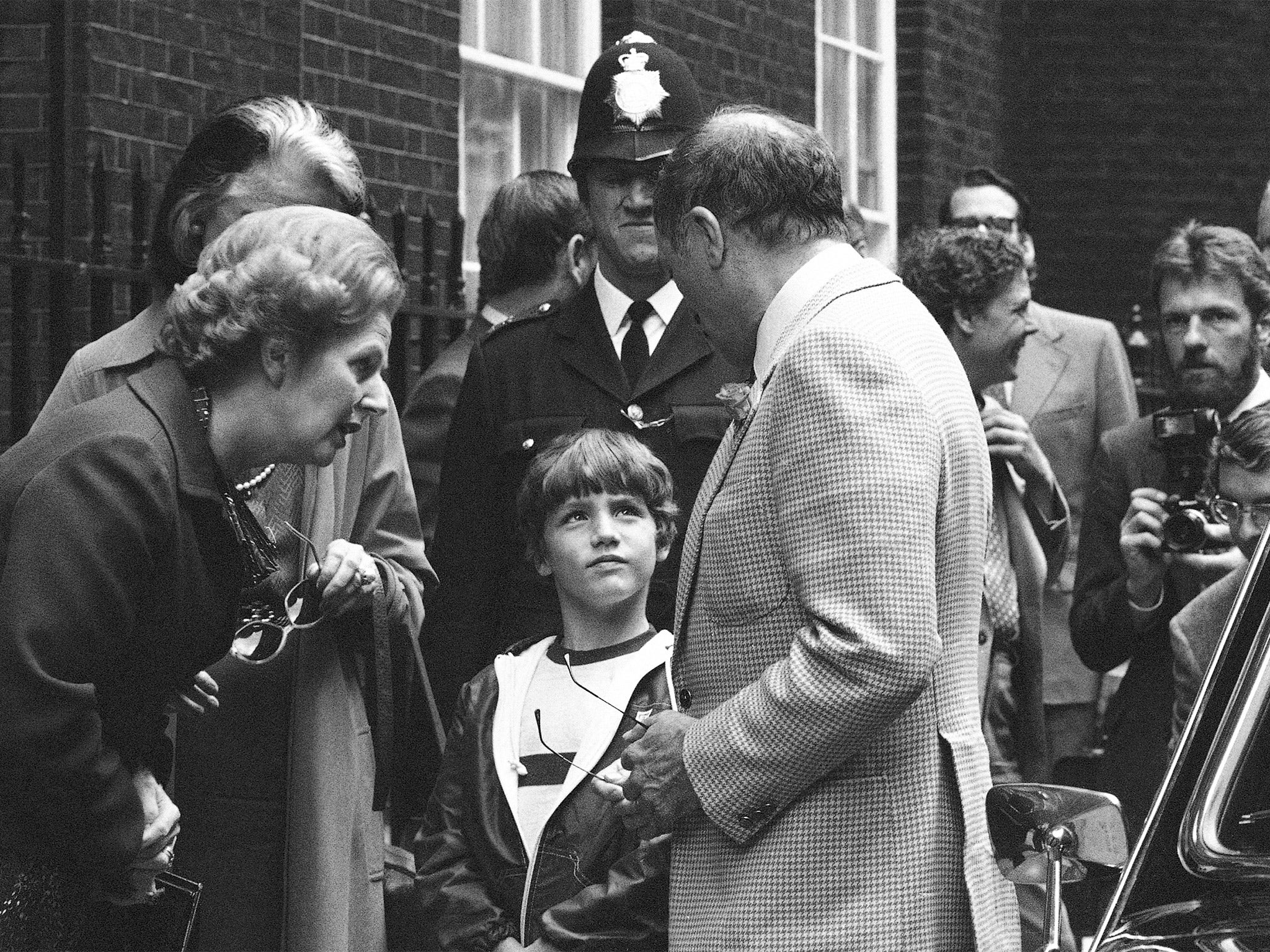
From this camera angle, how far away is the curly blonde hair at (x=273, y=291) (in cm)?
308

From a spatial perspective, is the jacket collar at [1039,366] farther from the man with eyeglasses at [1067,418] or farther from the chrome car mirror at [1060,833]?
the chrome car mirror at [1060,833]

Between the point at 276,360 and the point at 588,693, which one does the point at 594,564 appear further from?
the point at 276,360

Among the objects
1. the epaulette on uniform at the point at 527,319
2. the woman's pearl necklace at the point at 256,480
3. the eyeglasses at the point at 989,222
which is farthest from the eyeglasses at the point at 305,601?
the eyeglasses at the point at 989,222

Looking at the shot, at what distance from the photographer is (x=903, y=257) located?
6020 mm

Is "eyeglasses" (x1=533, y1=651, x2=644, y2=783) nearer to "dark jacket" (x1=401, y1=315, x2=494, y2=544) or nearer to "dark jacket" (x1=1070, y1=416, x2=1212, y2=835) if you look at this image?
"dark jacket" (x1=401, y1=315, x2=494, y2=544)

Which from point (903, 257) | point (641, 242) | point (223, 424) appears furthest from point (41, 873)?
point (903, 257)

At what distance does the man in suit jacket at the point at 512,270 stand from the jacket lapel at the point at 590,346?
1049 millimetres

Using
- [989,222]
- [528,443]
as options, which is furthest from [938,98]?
[528,443]

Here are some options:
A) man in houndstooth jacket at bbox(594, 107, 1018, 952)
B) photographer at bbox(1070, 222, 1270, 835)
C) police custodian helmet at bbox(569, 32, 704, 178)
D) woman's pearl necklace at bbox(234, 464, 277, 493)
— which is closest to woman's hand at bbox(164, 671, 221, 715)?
woman's pearl necklace at bbox(234, 464, 277, 493)

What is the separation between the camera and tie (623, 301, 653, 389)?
4.66m

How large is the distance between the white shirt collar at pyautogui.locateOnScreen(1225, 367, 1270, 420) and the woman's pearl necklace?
2.85 metres

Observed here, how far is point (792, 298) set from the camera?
324 centimetres

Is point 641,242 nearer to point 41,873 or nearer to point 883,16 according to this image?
point 41,873

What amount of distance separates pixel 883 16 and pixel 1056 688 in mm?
5994
